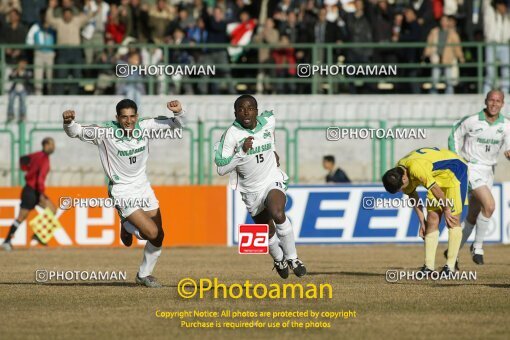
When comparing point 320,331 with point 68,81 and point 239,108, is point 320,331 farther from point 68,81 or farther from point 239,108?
point 68,81

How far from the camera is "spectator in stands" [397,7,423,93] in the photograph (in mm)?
30906

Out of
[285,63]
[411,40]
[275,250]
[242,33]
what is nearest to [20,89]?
[242,33]

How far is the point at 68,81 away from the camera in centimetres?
3008

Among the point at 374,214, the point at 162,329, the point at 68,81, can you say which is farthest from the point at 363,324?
the point at 68,81

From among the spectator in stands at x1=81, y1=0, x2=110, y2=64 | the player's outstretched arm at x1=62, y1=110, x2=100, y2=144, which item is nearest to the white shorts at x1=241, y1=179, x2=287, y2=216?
the player's outstretched arm at x1=62, y1=110, x2=100, y2=144

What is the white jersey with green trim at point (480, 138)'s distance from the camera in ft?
67.3

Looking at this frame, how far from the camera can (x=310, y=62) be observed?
103ft

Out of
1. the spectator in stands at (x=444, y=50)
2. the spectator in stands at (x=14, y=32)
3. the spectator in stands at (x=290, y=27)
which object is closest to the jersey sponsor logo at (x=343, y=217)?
the spectator in stands at (x=444, y=50)

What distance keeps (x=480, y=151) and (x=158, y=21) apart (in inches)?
488

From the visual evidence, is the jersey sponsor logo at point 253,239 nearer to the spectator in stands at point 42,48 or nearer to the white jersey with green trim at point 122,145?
the white jersey with green trim at point 122,145

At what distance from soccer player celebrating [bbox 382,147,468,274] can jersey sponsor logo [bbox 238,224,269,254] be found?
72.7 inches

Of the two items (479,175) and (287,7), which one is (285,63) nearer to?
(287,7)

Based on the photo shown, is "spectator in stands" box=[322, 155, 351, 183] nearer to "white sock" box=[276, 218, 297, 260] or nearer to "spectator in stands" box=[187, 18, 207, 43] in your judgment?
"spectator in stands" box=[187, 18, 207, 43]

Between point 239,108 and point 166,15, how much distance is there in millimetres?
15929
